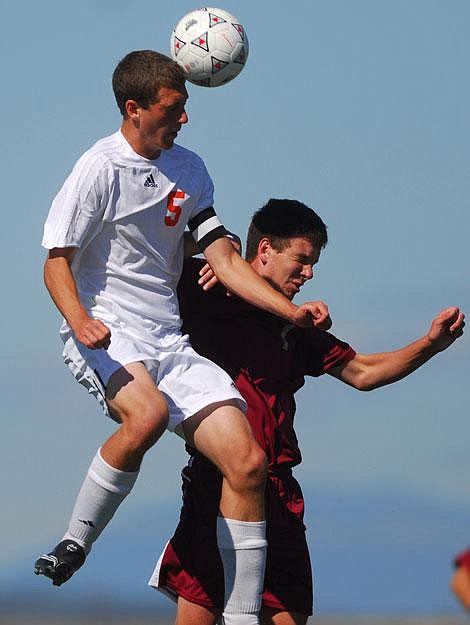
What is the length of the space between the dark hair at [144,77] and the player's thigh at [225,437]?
1.59 meters

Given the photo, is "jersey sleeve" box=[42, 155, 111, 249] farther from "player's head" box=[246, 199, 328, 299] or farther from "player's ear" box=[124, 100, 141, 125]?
"player's head" box=[246, 199, 328, 299]

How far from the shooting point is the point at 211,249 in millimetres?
7742

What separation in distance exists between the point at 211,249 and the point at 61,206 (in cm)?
92

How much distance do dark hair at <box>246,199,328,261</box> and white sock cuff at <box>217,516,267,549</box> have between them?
159 cm

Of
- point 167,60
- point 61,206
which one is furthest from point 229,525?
point 167,60

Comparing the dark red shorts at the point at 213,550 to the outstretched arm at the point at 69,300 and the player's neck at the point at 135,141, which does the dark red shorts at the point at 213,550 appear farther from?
the player's neck at the point at 135,141

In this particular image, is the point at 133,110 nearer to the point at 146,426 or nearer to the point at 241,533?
the point at 146,426

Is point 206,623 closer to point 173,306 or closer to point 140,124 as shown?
point 173,306

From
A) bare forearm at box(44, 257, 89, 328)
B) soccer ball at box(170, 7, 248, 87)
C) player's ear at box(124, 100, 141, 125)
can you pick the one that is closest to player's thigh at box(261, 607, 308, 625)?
bare forearm at box(44, 257, 89, 328)

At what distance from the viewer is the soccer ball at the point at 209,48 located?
25.5ft

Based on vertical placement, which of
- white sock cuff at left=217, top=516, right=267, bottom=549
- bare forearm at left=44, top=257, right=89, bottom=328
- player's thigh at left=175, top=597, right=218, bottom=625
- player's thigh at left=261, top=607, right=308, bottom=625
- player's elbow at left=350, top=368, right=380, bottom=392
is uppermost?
player's elbow at left=350, top=368, right=380, bottom=392

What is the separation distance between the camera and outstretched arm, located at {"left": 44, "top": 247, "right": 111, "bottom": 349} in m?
6.88

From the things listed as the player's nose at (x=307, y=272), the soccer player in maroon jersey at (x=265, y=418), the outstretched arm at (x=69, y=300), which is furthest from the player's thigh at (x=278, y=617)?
the outstretched arm at (x=69, y=300)

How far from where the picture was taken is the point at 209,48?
779 centimetres
